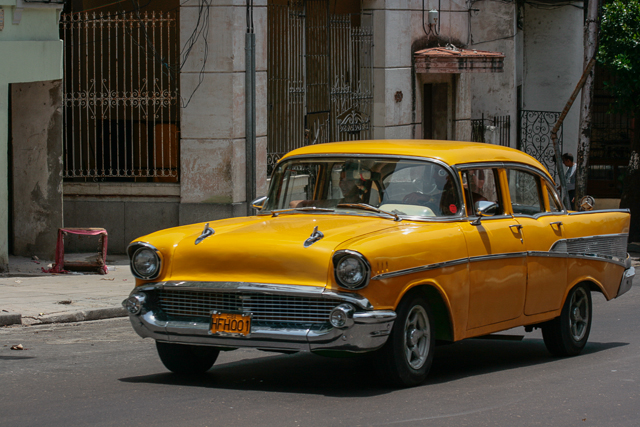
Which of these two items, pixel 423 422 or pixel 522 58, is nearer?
pixel 423 422

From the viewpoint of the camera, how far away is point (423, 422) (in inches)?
214

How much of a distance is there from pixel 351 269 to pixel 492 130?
16998 millimetres

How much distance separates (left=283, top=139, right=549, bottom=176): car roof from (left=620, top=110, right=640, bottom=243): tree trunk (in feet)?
39.7

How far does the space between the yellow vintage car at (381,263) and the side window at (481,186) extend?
0.01m

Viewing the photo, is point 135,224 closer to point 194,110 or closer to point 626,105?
point 194,110

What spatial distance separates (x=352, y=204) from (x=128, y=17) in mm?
10398

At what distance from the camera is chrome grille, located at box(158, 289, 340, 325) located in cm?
591

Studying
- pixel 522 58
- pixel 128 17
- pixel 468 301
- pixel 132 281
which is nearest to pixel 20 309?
pixel 132 281

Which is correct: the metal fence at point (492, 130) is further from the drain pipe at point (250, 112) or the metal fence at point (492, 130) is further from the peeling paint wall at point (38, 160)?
the peeling paint wall at point (38, 160)

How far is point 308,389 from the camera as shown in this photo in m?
6.31

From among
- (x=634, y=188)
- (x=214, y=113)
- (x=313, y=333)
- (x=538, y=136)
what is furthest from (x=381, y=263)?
(x=538, y=136)

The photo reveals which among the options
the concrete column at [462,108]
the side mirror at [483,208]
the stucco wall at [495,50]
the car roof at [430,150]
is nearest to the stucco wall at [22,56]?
the car roof at [430,150]

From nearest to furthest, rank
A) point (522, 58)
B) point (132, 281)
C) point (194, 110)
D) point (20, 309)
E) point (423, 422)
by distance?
point (423, 422) → point (20, 309) → point (132, 281) → point (194, 110) → point (522, 58)

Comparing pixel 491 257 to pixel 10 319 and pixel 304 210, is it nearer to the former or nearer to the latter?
pixel 304 210
